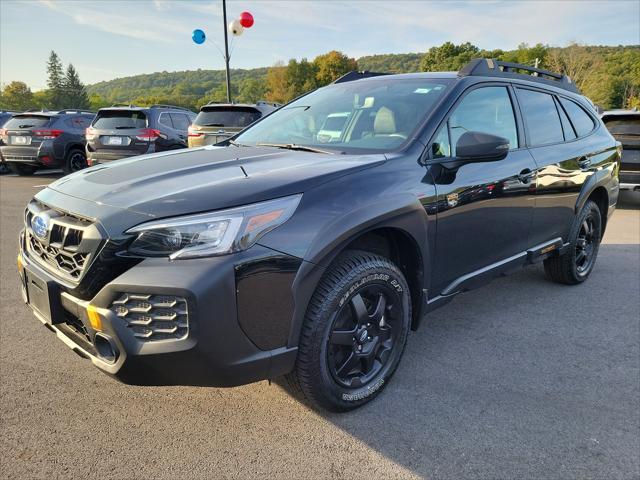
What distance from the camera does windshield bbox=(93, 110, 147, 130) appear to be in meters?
10.5

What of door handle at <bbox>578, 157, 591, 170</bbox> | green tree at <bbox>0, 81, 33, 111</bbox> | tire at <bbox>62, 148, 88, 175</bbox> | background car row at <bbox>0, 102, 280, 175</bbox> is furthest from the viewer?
green tree at <bbox>0, 81, 33, 111</bbox>

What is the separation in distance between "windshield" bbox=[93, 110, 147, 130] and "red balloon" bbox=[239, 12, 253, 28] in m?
4.94

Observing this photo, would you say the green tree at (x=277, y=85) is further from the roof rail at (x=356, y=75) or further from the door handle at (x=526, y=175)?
the door handle at (x=526, y=175)

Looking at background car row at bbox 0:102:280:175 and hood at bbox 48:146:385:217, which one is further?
background car row at bbox 0:102:280:175

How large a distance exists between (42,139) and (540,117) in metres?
11.5

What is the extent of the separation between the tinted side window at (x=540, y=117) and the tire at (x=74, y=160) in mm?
11397

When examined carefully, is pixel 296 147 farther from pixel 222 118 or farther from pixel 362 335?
pixel 222 118

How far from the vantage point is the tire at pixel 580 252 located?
4.14 metres

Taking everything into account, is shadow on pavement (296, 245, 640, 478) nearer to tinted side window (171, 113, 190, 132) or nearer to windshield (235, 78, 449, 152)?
windshield (235, 78, 449, 152)

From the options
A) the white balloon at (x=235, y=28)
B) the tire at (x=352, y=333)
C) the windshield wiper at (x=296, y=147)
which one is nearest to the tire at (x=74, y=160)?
the white balloon at (x=235, y=28)

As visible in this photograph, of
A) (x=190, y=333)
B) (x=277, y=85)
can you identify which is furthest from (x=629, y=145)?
(x=277, y=85)

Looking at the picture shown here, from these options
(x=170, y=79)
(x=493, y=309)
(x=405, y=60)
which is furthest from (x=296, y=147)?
(x=170, y=79)

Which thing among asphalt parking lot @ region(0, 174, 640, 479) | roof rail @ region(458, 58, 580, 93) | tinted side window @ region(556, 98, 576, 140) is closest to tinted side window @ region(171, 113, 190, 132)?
asphalt parking lot @ region(0, 174, 640, 479)

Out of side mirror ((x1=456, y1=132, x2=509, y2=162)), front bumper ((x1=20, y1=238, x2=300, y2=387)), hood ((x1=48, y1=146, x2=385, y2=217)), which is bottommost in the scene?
front bumper ((x1=20, y1=238, x2=300, y2=387))
